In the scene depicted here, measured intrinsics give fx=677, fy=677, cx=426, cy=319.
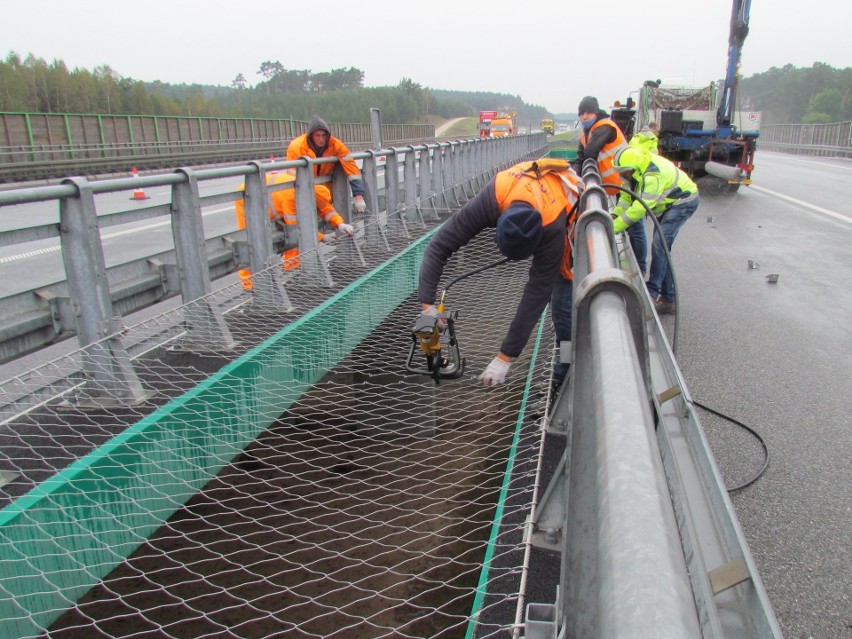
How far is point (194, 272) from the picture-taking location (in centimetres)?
452

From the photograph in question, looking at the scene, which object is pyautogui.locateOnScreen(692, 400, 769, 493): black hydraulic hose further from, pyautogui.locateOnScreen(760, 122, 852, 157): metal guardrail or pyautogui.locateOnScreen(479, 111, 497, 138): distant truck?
pyautogui.locateOnScreen(479, 111, 497, 138): distant truck

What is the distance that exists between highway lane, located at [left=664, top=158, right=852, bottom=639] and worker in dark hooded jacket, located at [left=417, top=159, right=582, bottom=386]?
4.25ft

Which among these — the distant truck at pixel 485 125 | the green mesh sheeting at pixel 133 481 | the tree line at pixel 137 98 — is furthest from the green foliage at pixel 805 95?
the green mesh sheeting at pixel 133 481

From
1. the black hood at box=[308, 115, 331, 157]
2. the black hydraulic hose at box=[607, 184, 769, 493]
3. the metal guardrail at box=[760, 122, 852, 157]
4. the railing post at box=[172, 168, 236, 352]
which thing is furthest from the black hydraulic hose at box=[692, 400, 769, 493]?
the metal guardrail at box=[760, 122, 852, 157]

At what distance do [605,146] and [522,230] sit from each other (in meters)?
4.50

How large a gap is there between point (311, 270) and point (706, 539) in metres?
4.74

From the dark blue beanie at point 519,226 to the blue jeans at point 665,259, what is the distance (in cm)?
326

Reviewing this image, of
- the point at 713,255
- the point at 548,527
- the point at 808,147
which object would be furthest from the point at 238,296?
the point at 808,147

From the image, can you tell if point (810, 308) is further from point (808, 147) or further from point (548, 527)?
point (808, 147)

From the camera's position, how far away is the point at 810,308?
6730mm

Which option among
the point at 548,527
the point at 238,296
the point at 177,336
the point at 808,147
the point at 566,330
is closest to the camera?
the point at 548,527

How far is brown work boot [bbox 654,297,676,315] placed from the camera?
22.0 feet

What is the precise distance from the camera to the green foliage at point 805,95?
78562mm

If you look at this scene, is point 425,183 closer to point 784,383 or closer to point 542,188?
point 784,383
